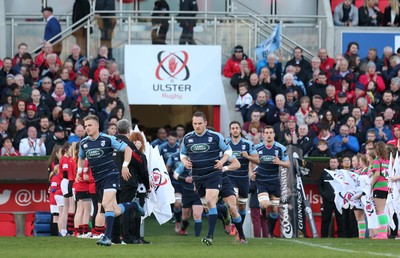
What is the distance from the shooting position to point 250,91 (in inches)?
1180

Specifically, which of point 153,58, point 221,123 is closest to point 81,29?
point 153,58

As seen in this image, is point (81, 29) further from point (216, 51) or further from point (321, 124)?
point (321, 124)

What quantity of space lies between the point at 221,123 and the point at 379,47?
530cm

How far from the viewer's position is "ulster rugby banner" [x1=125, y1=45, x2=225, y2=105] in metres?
30.8

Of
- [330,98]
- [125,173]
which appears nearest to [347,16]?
[330,98]

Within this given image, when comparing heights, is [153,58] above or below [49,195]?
above

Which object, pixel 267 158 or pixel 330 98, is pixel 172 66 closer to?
pixel 330 98

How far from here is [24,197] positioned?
89.1ft

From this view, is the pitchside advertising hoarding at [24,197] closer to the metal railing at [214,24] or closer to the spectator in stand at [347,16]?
the metal railing at [214,24]

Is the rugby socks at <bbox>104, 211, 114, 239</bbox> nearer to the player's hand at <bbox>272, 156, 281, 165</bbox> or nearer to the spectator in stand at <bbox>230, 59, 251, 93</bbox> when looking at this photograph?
the player's hand at <bbox>272, 156, 281, 165</bbox>

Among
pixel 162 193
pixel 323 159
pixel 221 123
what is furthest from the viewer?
pixel 221 123

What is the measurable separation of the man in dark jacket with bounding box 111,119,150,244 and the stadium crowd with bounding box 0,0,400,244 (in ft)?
9.71

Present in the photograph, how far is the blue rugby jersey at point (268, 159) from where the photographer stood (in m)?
24.3

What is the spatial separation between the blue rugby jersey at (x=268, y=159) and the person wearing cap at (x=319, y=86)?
5.75m
